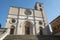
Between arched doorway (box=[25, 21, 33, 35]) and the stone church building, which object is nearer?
the stone church building

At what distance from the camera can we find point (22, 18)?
21.4 m

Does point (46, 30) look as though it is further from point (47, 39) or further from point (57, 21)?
point (47, 39)

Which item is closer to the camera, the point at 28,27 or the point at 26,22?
the point at 28,27

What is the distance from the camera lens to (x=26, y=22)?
70.2 feet

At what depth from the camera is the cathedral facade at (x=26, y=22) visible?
19.4 meters

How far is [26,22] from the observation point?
21.4 m

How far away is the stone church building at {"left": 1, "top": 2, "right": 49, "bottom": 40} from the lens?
19.4 meters

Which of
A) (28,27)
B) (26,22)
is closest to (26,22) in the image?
(26,22)

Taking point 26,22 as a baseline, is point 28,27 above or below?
below

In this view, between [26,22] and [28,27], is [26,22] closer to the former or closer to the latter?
[26,22]

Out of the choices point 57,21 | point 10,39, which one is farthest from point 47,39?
point 57,21

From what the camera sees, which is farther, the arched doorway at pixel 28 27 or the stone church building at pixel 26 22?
the arched doorway at pixel 28 27

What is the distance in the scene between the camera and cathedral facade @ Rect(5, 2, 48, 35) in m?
→ 19.4

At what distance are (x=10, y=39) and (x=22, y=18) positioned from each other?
478 inches
